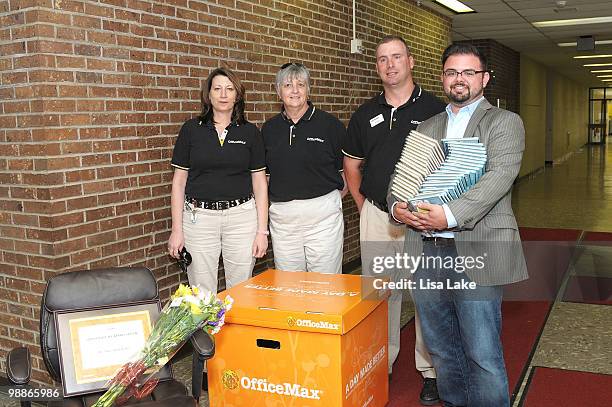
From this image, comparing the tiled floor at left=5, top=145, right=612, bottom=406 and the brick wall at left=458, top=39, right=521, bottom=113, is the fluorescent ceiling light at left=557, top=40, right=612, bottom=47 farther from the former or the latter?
the tiled floor at left=5, top=145, right=612, bottom=406

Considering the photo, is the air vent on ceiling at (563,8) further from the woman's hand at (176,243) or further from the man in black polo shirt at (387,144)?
the woman's hand at (176,243)

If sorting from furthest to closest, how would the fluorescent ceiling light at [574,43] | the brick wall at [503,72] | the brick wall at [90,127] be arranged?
the fluorescent ceiling light at [574,43] < the brick wall at [503,72] < the brick wall at [90,127]

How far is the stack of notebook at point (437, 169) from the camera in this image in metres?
2.38

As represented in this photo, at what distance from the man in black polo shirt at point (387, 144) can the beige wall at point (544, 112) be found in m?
11.2

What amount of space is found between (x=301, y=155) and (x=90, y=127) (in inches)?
45.5

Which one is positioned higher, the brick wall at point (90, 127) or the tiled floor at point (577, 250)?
the brick wall at point (90, 127)

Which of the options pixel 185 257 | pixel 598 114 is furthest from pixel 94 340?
pixel 598 114

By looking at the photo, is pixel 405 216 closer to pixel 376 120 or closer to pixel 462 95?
pixel 462 95

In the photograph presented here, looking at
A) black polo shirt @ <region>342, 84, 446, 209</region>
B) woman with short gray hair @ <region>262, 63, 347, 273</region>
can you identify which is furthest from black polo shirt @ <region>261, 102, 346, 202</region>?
black polo shirt @ <region>342, 84, 446, 209</region>

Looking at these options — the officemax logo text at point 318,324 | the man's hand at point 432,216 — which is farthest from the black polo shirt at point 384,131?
the officemax logo text at point 318,324

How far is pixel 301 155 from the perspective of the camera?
343cm

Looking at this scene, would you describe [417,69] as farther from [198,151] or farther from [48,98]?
[48,98]

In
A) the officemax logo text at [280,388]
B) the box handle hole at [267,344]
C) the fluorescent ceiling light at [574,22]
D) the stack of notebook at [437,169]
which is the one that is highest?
the fluorescent ceiling light at [574,22]

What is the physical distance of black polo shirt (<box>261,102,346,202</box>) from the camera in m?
3.44
